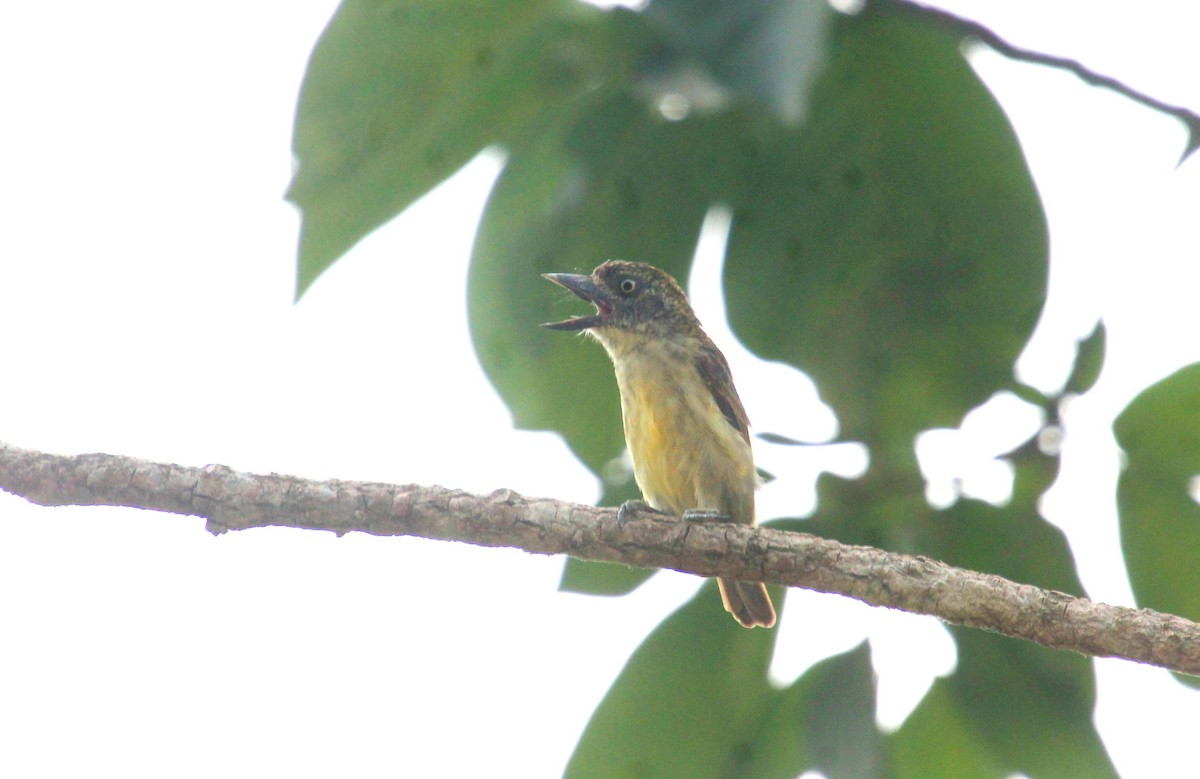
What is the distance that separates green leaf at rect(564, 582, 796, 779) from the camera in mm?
2758

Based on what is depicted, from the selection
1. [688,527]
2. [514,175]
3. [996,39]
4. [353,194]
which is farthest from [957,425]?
[353,194]

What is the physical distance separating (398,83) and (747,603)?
1.56 meters

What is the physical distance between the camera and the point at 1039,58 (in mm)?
2354

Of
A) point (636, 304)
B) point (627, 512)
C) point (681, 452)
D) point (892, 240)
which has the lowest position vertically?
point (627, 512)

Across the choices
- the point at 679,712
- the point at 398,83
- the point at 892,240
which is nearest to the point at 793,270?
the point at 892,240

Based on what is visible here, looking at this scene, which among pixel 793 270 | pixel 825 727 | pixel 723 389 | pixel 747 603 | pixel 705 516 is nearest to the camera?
pixel 793 270

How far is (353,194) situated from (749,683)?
1.44 metres

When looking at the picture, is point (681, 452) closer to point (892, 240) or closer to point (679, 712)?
point (679, 712)

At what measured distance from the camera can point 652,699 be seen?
276 centimetres

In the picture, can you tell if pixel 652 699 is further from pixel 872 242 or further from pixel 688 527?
pixel 872 242

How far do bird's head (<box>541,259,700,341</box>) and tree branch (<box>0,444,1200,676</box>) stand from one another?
1.24 metres

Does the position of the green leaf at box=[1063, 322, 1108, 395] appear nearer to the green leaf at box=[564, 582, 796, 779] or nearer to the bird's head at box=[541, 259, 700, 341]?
the green leaf at box=[564, 582, 796, 779]

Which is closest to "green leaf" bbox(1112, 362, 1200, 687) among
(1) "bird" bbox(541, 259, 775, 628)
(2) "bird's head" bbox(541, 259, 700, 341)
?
(1) "bird" bbox(541, 259, 775, 628)

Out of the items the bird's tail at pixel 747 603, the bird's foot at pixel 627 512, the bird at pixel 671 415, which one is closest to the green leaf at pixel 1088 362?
the bird's tail at pixel 747 603
